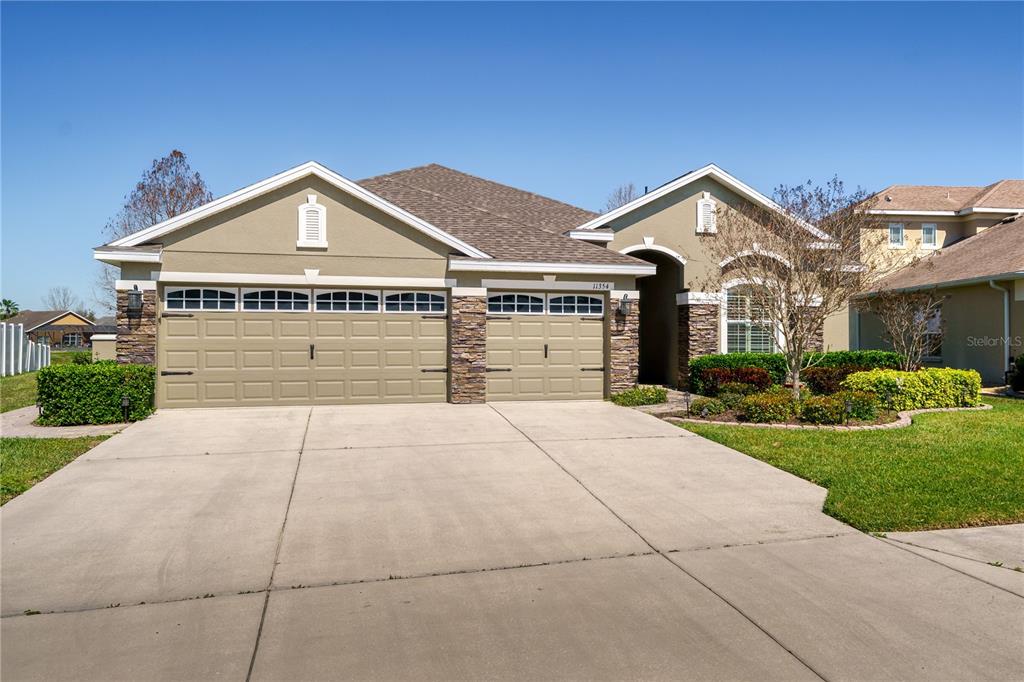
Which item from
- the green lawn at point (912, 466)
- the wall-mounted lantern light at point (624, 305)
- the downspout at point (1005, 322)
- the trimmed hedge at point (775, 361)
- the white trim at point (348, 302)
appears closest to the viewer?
the green lawn at point (912, 466)

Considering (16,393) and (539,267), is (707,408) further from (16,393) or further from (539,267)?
(16,393)

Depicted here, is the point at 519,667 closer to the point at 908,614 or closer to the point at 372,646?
the point at 372,646

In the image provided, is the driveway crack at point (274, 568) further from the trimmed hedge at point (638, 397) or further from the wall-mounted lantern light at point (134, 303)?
the trimmed hedge at point (638, 397)

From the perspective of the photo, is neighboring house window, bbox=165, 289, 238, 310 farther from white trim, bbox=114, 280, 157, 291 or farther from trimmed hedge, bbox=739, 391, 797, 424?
trimmed hedge, bbox=739, 391, 797, 424

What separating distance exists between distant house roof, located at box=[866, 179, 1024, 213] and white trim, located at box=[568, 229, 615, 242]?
16361mm

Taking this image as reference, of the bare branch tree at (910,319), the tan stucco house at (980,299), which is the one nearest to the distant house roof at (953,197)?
the tan stucco house at (980,299)

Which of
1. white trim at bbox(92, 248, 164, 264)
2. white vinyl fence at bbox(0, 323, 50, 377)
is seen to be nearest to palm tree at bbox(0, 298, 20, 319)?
white vinyl fence at bbox(0, 323, 50, 377)

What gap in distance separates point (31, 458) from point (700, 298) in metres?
14.3

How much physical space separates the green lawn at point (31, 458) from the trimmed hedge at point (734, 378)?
1198 cm

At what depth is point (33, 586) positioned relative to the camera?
4684 mm

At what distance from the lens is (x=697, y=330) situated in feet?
56.1

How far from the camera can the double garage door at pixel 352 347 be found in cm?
1323

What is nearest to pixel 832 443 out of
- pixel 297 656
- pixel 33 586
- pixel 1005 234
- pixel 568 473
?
pixel 568 473

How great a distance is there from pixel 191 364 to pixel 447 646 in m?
11.2
